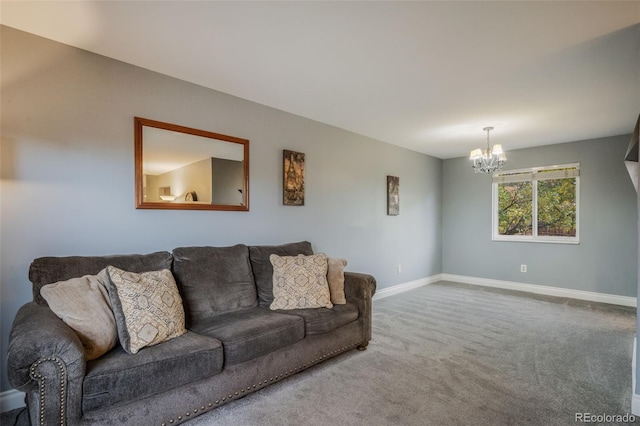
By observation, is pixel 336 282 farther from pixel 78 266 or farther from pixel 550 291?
pixel 550 291

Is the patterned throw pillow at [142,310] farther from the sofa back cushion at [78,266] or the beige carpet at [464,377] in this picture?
the beige carpet at [464,377]

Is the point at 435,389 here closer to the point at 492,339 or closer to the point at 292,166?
the point at 492,339

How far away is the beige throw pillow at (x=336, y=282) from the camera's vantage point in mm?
2848

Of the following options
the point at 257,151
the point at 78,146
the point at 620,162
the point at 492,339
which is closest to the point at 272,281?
the point at 257,151

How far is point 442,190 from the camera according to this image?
646 centimetres

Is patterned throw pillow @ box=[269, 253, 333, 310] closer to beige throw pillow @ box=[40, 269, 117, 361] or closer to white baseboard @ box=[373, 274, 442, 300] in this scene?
beige throw pillow @ box=[40, 269, 117, 361]

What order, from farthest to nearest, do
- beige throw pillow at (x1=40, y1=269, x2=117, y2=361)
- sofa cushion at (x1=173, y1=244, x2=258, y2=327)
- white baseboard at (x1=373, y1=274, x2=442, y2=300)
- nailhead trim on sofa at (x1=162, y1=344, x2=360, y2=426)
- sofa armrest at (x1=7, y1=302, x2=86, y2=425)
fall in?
white baseboard at (x1=373, y1=274, x2=442, y2=300), sofa cushion at (x1=173, y1=244, x2=258, y2=327), nailhead trim on sofa at (x1=162, y1=344, x2=360, y2=426), beige throw pillow at (x1=40, y1=269, x2=117, y2=361), sofa armrest at (x1=7, y1=302, x2=86, y2=425)

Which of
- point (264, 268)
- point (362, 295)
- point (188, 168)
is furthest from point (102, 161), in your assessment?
point (362, 295)

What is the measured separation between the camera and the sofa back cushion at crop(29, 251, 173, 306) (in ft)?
6.34

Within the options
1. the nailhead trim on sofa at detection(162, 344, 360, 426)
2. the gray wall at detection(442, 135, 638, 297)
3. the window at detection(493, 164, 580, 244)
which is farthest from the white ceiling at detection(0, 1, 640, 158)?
the nailhead trim on sofa at detection(162, 344, 360, 426)

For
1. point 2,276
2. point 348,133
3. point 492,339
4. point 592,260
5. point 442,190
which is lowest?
point 492,339

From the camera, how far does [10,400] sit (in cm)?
205

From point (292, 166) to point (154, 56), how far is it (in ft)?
5.52

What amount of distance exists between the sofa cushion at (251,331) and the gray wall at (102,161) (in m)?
0.89
